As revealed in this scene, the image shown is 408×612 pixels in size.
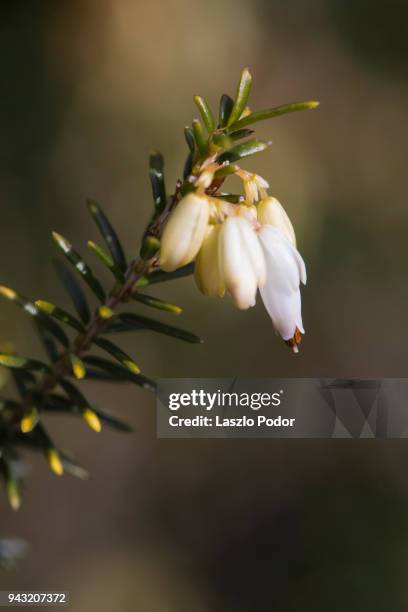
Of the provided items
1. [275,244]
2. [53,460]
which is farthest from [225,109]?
[53,460]

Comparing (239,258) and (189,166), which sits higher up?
(189,166)

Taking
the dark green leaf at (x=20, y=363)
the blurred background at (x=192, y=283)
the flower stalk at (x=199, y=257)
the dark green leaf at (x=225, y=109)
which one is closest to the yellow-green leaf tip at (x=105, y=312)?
the flower stalk at (x=199, y=257)

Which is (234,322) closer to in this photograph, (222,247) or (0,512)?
(0,512)

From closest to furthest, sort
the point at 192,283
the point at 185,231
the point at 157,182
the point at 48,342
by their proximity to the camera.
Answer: the point at 185,231 < the point at 157,182 < the point at 48,342 < the point at 192,283

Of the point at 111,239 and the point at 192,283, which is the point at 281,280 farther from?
the point at 192,283

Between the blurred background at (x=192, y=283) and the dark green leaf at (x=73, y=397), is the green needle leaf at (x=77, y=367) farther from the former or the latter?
the blurred background at (x=192, y=283)

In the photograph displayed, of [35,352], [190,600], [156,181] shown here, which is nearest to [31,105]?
[35,352]
